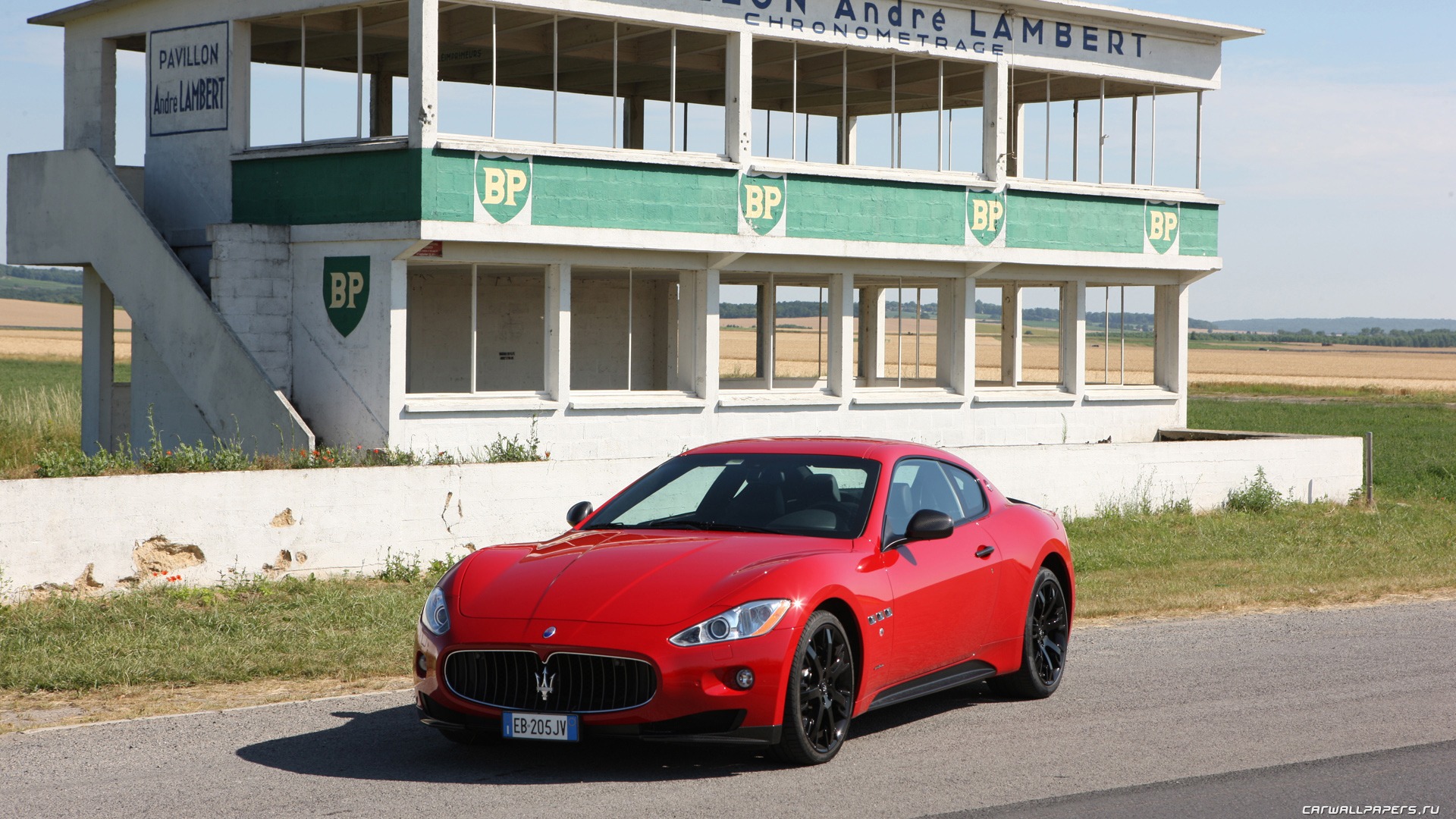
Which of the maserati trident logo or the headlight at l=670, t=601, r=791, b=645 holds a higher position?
the headlight at l=670, t=601, r=791, b=645

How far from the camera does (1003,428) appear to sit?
1023 inches

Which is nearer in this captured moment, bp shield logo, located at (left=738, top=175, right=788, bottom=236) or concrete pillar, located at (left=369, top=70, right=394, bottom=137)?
bp shield logo, located at (left=738, top=175, right=788, bottom=236)

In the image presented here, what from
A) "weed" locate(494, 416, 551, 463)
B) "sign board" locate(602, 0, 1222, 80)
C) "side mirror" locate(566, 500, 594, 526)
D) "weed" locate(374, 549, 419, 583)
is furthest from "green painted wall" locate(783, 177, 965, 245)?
"side mirror" locate(566, 500, 594, 526)

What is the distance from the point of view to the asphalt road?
6.82 m

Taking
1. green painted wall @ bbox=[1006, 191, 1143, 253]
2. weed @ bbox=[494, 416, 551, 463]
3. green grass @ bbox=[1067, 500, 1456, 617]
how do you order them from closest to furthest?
green grass @ bbox=[1067, 500, 1456, 617] → weed @ bbox=[494, 416, 551, 463] → green painted wall @ bbox=[1006, 191, 1143, 253]

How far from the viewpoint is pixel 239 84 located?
69.8 ft

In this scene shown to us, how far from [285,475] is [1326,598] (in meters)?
9.10

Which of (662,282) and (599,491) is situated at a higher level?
(662,282)

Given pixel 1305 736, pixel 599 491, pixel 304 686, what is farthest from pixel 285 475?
pixel 1305 736

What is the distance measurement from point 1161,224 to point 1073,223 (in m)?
2.12

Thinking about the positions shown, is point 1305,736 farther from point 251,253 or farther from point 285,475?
point 251,253

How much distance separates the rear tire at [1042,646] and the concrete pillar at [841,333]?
561 inches

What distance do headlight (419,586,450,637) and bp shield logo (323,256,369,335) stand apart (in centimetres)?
1239

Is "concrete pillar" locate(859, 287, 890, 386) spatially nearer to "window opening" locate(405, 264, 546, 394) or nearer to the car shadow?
"window opening" locate(405, 264, 546, 394)
